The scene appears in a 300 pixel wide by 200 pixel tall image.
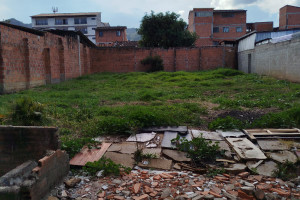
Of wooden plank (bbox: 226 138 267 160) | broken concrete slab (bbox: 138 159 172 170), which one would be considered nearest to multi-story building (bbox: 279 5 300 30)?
wooden plank (bbox: 226 138 267 160)

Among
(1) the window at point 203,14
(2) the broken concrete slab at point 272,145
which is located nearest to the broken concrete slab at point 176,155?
(2) the broken concrete slab at point 272,145

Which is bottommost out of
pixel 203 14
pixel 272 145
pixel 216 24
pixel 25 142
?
pixel 272 145

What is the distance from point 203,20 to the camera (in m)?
35.6

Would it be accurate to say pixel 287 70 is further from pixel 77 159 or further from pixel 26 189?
pixel 26 189

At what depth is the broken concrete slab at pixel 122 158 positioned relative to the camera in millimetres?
3676

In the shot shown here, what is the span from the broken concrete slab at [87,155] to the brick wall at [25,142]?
1.53ft

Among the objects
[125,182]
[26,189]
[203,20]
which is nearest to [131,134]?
[125,182]

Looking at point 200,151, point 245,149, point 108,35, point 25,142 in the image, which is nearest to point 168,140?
point 200,151

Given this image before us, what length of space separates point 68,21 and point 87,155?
160 ft

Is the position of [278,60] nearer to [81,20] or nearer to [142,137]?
[142,137]

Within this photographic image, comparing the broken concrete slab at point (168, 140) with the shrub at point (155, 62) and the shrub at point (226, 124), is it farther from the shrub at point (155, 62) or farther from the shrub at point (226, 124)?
the shrub at point (155, 62)

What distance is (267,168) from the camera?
351cm

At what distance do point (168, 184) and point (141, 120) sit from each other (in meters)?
2.43

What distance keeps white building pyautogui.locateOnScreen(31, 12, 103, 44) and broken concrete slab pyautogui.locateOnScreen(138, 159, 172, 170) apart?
47397mm
